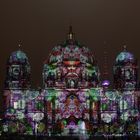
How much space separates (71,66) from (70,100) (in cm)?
556

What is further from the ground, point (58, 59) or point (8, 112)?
point (58, 59)

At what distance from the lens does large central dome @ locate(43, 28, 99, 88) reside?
10712 centimetres

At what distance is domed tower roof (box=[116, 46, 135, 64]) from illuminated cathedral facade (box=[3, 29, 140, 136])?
5.03 ft

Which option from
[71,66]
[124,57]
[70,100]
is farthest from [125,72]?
[70,100]

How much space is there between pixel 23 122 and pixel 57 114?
5288 mm

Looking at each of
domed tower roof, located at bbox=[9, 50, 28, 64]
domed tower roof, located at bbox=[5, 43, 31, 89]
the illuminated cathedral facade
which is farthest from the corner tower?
domed tower roof, located at bbox=[9, 50, 28, 64]

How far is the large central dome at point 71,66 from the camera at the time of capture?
10712 cm

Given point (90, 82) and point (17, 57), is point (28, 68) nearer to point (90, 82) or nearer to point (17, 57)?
point (17, 57)

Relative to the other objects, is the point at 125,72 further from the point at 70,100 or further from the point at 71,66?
the point at 70,100

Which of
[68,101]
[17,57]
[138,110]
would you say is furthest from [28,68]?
[138,110]

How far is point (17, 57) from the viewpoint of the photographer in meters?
110

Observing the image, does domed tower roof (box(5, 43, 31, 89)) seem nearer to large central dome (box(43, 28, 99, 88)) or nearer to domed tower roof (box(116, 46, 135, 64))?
large central dome (box(43, 28, 99, 88))

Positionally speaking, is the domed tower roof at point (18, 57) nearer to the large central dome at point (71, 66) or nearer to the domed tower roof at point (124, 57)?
the large central dome at point (71, 66)

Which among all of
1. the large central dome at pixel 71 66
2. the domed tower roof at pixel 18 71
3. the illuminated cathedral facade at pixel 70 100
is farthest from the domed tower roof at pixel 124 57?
the domed tower roof at pixel 18 71
